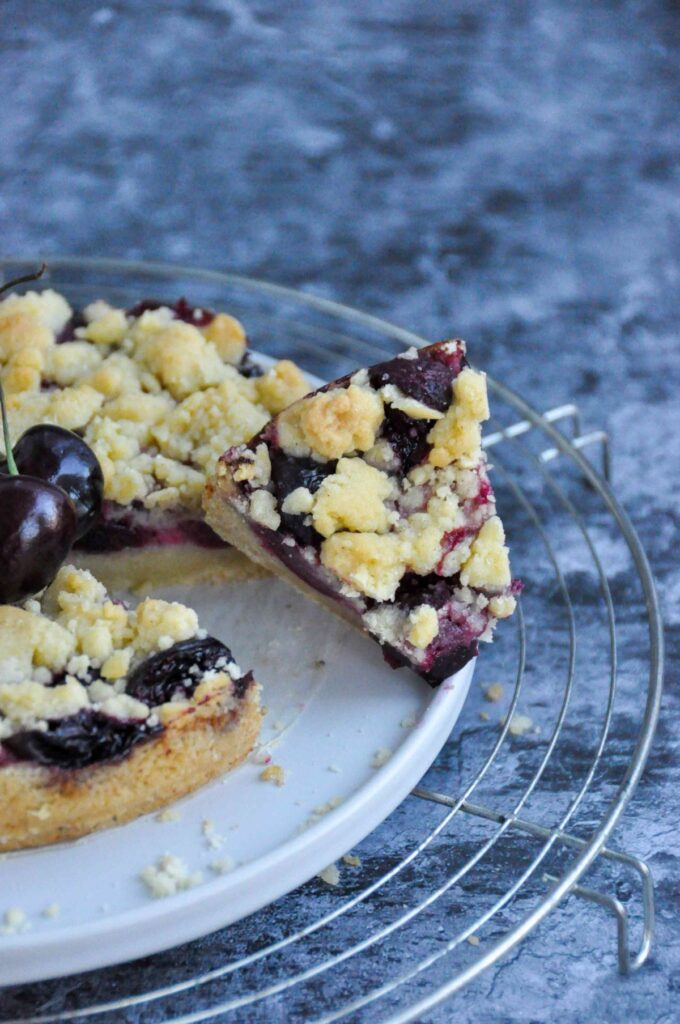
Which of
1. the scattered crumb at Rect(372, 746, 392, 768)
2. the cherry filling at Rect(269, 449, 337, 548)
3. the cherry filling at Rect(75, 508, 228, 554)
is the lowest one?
the scattered crumb at Rect(372, 746, 392, 768)

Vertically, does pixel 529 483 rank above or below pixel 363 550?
below

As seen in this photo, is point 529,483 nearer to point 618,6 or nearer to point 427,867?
point 427,867

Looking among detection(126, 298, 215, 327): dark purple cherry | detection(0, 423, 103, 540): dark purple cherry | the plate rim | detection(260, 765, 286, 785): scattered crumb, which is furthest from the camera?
detection(126, 298, 215, 327): dark purple cherry

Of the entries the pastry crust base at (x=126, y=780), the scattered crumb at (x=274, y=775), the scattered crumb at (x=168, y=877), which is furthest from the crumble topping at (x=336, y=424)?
the scattered crumb at (x=168, y=877)

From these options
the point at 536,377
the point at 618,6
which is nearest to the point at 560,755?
the point at 536,377

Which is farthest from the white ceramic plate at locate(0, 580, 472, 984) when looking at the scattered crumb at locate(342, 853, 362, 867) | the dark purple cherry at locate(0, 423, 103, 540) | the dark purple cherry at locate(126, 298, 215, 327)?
the dark purple cherry at locate(126, 298, 215, 327)

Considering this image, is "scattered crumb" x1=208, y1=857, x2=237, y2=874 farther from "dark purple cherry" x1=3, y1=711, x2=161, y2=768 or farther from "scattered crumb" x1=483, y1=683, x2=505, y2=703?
"scattered crumb" x1=483, y1=683, x2=505, y2=703
